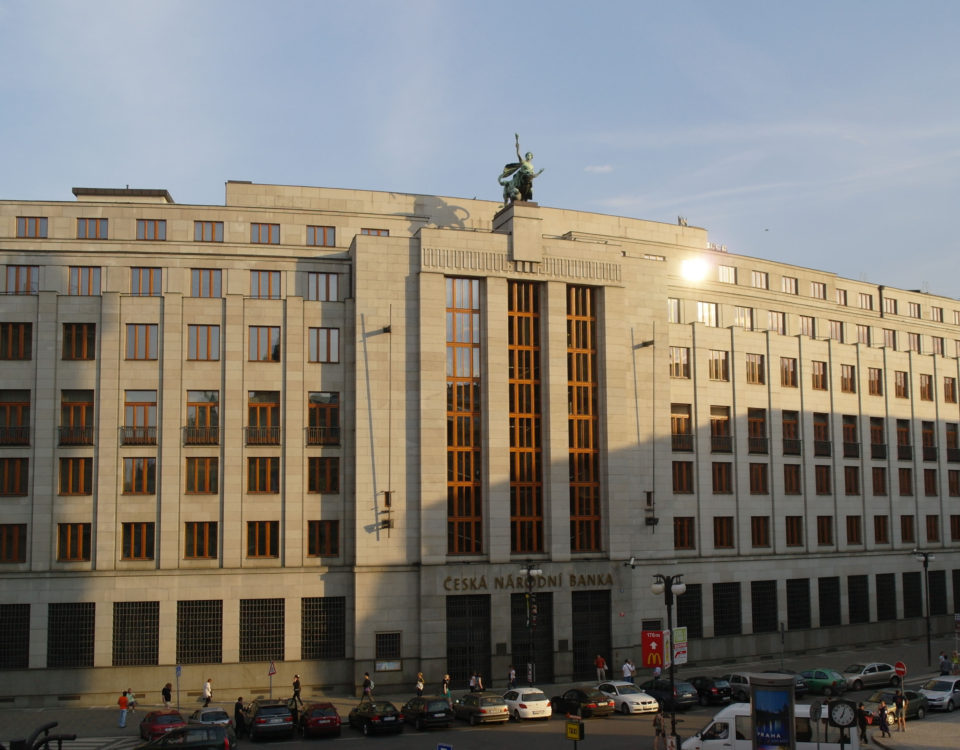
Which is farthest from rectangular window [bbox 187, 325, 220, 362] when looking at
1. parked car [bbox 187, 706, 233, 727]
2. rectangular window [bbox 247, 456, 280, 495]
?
parked car [bbox 187, 706, 233, 727]

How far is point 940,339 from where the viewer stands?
82.1 m

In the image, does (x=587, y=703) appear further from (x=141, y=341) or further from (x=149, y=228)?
(x=149, y=228)

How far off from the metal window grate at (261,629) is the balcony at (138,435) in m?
10.0

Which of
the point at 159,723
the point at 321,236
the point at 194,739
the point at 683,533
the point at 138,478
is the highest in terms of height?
the point at 321,236

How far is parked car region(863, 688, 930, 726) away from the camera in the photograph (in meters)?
40.7

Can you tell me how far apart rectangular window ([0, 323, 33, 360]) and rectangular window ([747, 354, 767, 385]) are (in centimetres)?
4487

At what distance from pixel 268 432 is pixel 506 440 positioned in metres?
13.3

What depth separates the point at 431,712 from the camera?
139 feet

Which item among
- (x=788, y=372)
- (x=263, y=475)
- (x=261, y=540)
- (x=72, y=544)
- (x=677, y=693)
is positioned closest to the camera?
(x=677, y=693)

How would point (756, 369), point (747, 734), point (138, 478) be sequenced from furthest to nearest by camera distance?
point (756, 369) < point (138, 478) < point (747, 734)

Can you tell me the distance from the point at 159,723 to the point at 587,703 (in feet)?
60.0

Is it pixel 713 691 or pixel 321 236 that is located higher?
pixel 321 236

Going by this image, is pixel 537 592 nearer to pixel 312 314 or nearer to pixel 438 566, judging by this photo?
pixel 438 566

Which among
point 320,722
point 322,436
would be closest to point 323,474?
point 322,436
